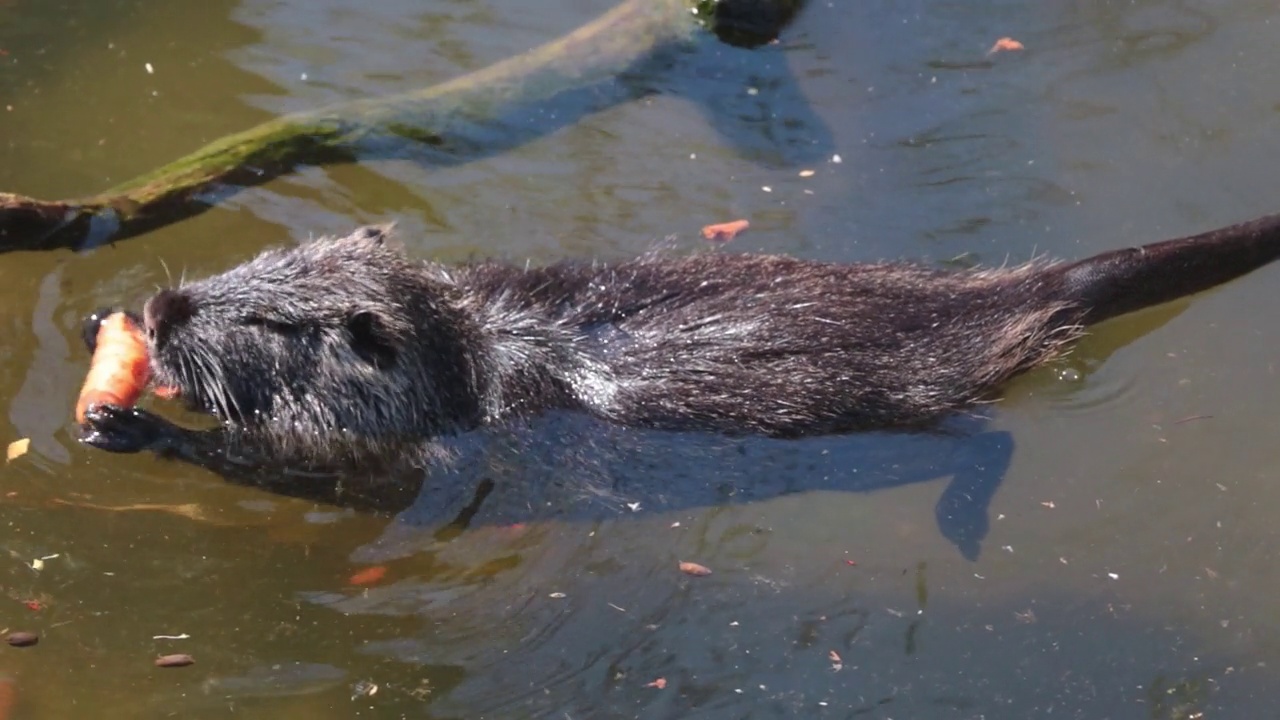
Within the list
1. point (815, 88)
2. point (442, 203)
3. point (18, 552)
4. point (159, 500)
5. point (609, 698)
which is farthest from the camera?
point (815, 88)

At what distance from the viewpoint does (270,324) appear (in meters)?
5.08

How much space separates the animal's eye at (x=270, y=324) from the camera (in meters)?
5.06

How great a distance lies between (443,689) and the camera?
4.31 meters

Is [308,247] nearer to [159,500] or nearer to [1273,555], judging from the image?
[159,500]

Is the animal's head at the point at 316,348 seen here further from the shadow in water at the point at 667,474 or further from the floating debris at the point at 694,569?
the floating debris at the point at 694,569

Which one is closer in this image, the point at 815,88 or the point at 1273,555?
the point at 1273,555

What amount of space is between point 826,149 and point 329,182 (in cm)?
242

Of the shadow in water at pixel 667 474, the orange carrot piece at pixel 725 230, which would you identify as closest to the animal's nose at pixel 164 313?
the shadow in water at pixel 667 474

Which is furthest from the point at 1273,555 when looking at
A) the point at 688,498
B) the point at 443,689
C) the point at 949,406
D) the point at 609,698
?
the point at 443,689

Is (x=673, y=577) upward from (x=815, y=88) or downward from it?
downward

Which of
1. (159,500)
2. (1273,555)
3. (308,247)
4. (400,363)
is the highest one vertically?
(308,247)

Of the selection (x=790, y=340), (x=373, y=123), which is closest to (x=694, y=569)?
(x=790, y=340)

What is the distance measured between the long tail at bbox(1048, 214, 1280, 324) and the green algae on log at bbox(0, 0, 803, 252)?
2.53m

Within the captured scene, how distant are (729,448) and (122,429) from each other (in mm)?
2290
